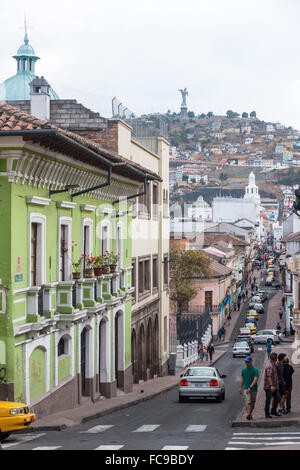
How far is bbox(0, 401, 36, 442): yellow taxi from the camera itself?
13672 mm

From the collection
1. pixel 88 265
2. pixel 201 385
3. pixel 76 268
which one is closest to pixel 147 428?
pixel 76 268

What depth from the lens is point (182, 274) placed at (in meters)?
69.6

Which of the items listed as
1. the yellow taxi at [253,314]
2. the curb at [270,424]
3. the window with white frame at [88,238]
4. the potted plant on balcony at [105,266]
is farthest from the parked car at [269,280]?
the curb at [270,424]

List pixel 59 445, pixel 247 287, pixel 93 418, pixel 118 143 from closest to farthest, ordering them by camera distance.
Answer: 1. pixel 59 445
2. pixel 93 418
3. pixel 118 143
4. pixel 247 287

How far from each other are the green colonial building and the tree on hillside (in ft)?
141

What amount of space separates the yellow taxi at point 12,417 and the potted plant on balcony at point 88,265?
7.44 meters

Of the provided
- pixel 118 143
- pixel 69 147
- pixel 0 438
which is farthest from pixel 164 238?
pixel 0 438

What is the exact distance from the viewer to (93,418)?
64.1ft

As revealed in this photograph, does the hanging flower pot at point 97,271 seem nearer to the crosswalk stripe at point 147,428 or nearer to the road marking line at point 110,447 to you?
the crosswalk stripe at point 147,428

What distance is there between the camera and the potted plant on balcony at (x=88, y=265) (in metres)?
21.2

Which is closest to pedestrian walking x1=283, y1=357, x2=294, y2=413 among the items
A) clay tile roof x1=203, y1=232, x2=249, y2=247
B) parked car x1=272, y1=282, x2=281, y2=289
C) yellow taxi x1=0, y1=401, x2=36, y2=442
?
yellow taxi x1=0, y1=401, x2=36, y2=442

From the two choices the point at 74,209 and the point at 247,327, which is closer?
the point at 74,209
